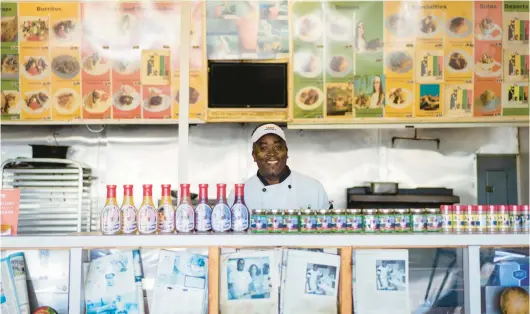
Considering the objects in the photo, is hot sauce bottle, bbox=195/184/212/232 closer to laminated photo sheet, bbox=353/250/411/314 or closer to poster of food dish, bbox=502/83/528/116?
laminated photo sheet, bbox=353/250/411/314

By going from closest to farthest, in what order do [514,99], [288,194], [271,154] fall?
[271,154] < [288,194] < [514,99]

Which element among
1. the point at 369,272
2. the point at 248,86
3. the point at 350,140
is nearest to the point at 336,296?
the point at 369,272

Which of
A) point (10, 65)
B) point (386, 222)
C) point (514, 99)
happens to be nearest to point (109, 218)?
point (386, 222)

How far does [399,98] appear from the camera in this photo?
4.45m

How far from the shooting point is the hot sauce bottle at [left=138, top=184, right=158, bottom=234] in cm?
241

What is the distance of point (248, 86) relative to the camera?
4473 mm

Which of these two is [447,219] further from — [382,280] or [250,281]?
[250,281]

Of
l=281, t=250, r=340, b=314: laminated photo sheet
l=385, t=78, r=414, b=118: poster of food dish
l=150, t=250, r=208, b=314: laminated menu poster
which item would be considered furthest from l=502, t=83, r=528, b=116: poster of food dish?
l=150, t=250, r=208, b=314: laminated menu poster

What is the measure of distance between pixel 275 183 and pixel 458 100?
1626mm

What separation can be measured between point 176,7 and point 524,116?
2897 mm

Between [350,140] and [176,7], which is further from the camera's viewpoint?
[350,140]

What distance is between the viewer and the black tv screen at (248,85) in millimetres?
4453

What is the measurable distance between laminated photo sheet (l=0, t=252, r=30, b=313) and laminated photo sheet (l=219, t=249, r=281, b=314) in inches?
34.1

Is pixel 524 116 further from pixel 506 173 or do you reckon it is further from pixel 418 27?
pixel 418 27
